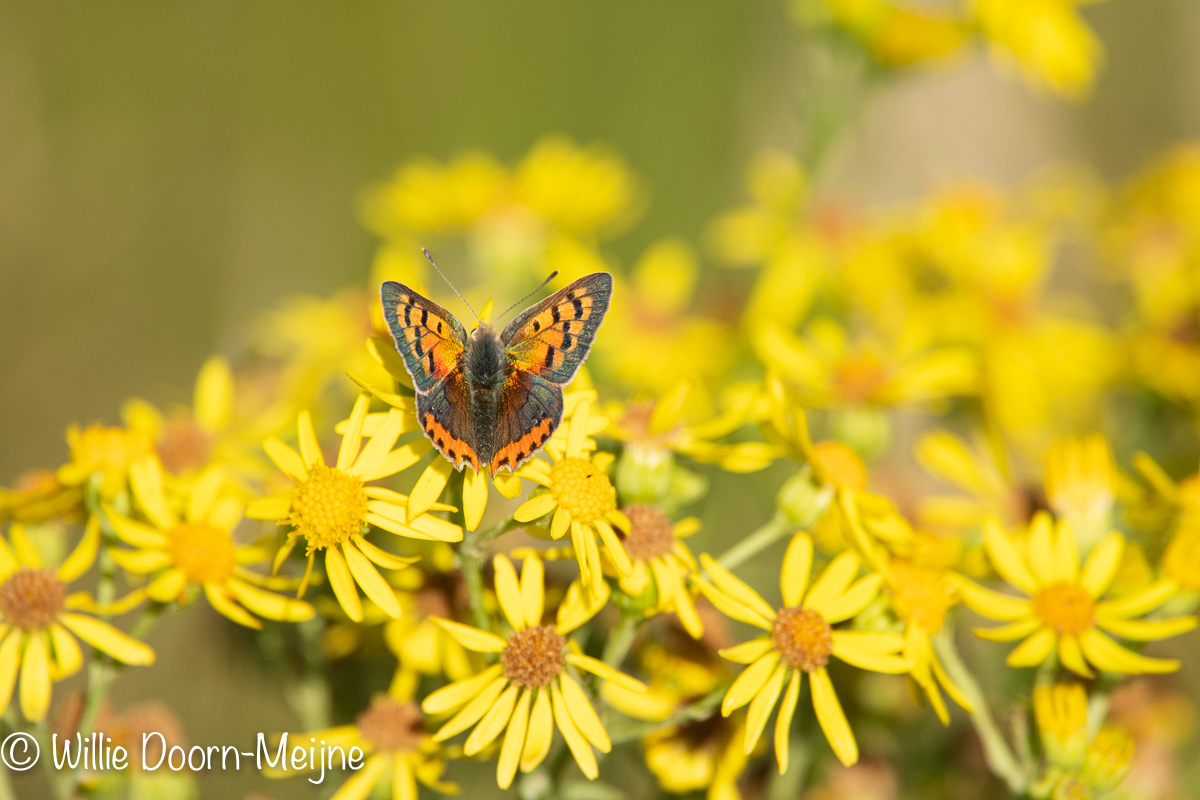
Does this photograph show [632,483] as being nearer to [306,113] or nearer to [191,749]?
[191,749]

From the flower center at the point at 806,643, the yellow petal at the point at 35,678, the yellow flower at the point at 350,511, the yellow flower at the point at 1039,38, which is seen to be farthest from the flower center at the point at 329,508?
the yellow flower at the point at 1039,38

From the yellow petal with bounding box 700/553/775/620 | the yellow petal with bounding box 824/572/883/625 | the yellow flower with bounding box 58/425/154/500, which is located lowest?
the yellow petal with bounding box 824/572/883/625

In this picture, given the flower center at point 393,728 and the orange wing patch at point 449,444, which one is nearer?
the orange wing patch at point 449,444

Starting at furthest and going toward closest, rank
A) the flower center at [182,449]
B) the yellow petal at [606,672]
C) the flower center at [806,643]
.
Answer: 1. the flower center at [182,449]
2. the flower center at [806,643]
3. the yellow petal at [606,672]

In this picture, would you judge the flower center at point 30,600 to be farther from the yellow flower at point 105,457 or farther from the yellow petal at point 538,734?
the yellow petal at point 538,734

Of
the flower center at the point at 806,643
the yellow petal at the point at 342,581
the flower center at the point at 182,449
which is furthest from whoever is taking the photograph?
the flower center at the point at 182,449

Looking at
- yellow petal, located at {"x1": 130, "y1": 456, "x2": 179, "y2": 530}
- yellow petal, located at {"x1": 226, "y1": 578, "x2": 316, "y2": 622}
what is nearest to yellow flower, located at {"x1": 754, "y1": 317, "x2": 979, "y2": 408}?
yellow petal, located at {"x1": 226, "y1": 578, "x2": 316, "y2": 622}

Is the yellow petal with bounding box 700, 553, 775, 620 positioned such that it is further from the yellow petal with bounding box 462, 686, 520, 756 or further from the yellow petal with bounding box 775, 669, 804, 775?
the yellow petal with bounding box 462, 686, 520, 756

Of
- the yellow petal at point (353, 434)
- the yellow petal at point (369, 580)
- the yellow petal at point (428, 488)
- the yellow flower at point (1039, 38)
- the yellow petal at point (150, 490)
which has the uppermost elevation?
the yellow flower at point (1039, 38)
